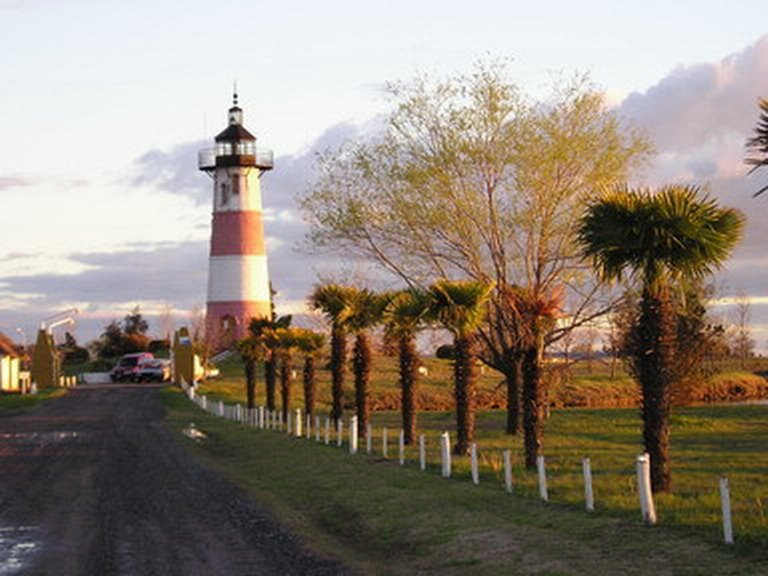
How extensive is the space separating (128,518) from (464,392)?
14.0 meters

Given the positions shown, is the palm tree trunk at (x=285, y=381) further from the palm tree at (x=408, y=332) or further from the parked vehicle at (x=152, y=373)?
the parked vehicle at (x=152, y=373)

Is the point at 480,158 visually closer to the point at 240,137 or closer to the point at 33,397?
the point at 33,397

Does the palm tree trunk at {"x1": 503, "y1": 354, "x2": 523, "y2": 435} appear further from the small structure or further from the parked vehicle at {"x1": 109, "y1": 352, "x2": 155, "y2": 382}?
the parked vehicle at {"x1": 109, "y1": 352, "x2": 155, "y2": 382}

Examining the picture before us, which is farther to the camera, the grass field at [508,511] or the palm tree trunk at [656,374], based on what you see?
the palm tree trunk at [656,374]

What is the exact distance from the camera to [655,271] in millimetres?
21453

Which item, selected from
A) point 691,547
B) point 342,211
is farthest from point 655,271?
point 342,211

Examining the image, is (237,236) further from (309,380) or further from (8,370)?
(309,380)

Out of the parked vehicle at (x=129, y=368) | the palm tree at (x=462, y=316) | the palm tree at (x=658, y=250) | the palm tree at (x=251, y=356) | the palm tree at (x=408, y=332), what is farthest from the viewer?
the parked vehicle at (x=129, y=368)

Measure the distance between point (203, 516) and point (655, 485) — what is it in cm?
786

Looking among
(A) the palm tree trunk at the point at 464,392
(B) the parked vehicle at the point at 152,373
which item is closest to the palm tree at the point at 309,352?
(A) the palm tree trunk at the point at 464,392

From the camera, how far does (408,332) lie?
37.6 m

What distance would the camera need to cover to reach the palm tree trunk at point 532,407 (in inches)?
1064

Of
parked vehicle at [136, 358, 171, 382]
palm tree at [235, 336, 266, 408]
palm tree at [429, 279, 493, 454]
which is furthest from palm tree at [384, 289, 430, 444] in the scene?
parked vehicle at [136, 358, 171, 382]

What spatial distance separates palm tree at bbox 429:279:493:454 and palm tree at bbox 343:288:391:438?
249 inches
